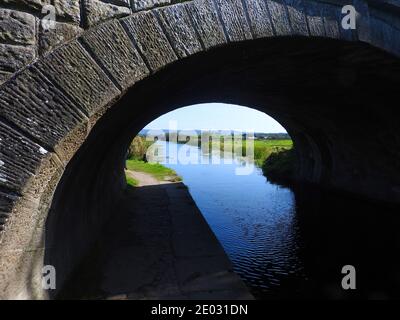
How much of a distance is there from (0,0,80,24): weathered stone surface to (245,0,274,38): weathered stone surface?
1705 mm

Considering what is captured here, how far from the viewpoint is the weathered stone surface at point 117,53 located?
2711 mm

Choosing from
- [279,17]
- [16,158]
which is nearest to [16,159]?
[16,158]

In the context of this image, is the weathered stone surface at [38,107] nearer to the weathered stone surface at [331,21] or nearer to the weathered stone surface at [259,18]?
the weathered stone surface at [259,18]

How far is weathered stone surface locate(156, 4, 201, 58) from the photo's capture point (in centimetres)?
299

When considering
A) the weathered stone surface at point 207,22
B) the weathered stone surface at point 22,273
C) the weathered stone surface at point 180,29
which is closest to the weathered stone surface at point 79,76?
the weathered stone surface at point 180,29

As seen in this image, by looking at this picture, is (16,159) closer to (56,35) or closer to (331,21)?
(56,35)

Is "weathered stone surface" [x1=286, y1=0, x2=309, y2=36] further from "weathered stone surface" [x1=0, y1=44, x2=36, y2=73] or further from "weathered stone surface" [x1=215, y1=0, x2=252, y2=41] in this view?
"weathered stone surface" [x1=0, y1=44, x2=36, y2=73]

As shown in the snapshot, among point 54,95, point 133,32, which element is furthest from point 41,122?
point 133,32

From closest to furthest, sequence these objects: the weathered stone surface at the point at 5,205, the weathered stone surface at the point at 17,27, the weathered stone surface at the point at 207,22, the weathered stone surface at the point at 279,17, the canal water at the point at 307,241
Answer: the weathered stone surface at the point at 5,205 → the weathered stone surface at the point at 17,27 → the weathered stone surface at the point at 207,22 → the weathered stone surface at the point at 279,17 → the canal water at the point at 307,241

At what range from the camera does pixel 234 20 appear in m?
3.29

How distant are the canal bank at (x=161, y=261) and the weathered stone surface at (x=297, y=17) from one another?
3.42m

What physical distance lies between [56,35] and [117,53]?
0.49 m
